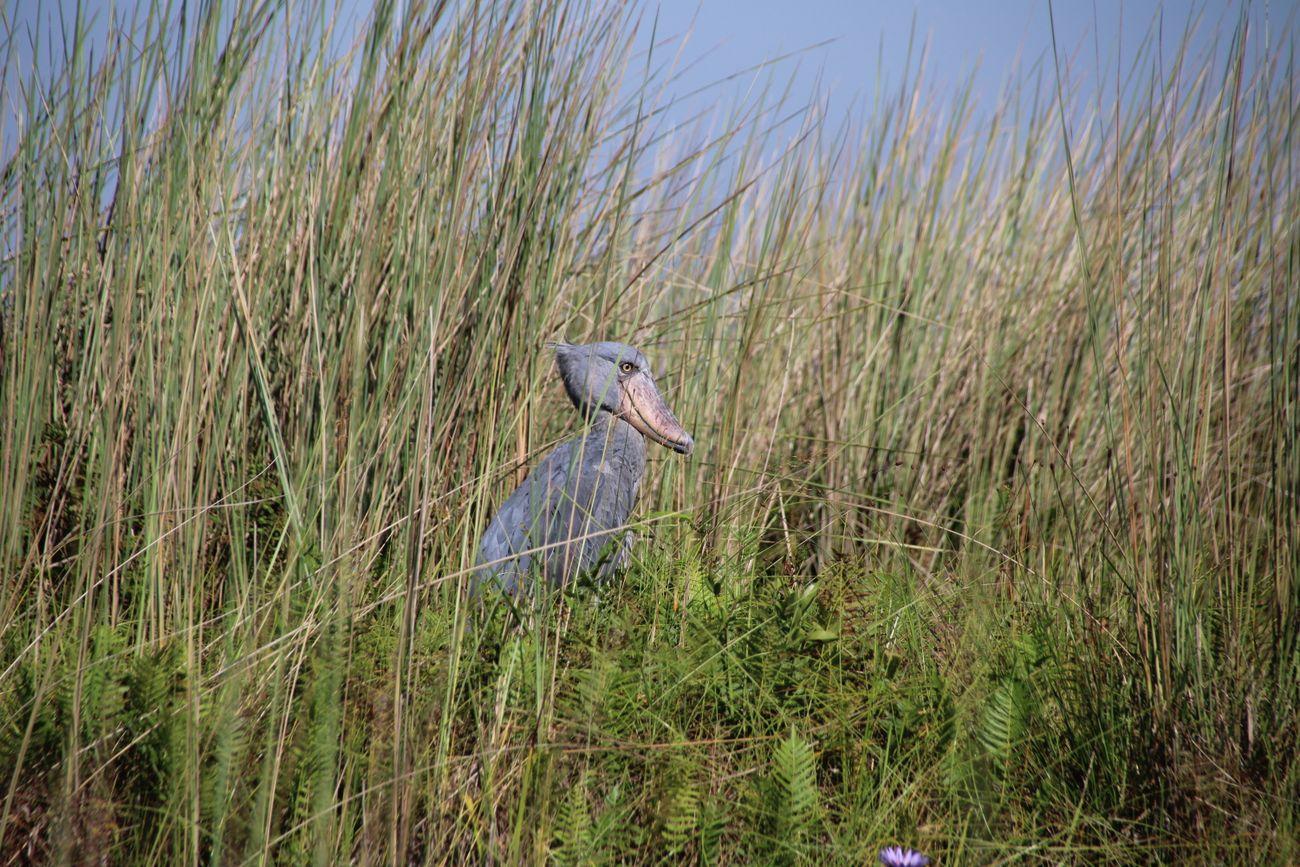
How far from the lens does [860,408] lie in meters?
3.61

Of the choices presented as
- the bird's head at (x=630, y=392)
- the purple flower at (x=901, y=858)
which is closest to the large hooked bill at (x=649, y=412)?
the bird's head at (x=630, y=392)

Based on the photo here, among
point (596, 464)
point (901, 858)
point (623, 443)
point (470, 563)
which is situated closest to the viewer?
point (901, 858)

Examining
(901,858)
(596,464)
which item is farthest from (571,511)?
(901,858)

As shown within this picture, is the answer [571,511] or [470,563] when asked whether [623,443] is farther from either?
[470,563]

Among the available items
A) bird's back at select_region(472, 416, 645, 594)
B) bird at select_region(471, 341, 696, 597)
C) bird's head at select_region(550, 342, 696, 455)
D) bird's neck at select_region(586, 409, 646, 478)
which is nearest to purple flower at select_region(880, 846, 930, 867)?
bird's back at select_region(472, 416, 645, 594)

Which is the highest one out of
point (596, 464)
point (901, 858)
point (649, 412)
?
point (649, 412)

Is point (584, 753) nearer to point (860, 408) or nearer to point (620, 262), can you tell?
point (620, 262)

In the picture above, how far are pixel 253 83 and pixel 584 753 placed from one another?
153cm

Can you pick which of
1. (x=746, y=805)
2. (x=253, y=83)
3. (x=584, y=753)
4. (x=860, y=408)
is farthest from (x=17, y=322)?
(x=860, y=408)

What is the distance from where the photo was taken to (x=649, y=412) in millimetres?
2566

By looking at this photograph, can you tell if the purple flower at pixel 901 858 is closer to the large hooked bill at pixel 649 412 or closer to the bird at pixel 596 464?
the bird at pixel 596 464

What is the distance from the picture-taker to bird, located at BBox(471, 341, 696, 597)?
225cm

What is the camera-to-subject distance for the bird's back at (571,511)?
2092 millimetres

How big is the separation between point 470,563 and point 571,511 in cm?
36
